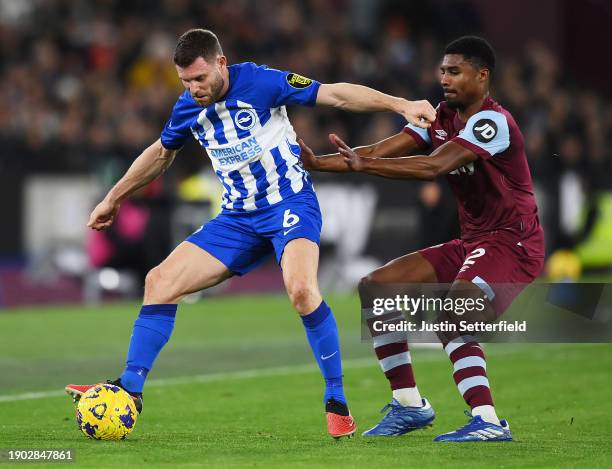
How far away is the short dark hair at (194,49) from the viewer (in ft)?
23.6

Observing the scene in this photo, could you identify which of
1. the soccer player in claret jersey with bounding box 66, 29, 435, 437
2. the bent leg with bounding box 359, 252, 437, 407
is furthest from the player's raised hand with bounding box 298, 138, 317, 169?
the bent leg with bounding box 359, 252, 437, 407

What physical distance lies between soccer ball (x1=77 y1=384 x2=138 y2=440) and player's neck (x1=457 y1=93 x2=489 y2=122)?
248 centimetres

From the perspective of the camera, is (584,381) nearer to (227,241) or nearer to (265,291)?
(227,241)

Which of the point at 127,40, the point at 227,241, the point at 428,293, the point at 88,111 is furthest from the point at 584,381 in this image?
the point at 127,40

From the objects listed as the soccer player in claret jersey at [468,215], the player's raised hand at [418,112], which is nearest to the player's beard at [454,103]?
the soccer player in claret jersey at [468,215]

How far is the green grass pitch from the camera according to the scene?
664cm

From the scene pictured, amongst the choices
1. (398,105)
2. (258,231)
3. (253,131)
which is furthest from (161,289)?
(398,105)

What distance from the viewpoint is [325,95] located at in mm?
7332

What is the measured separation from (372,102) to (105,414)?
222 cm

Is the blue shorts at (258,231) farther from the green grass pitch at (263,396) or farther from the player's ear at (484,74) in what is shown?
the player's ear at (484,74)

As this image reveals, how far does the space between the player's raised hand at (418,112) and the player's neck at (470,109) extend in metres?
0.52

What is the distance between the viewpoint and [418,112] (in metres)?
7.05

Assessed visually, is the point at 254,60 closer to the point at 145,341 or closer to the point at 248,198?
the point at 248,198

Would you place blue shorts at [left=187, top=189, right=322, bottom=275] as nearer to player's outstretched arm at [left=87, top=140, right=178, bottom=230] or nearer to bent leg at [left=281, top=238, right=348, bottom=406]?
bent leg at [left=281, top=238, right=348, bottom=406]
